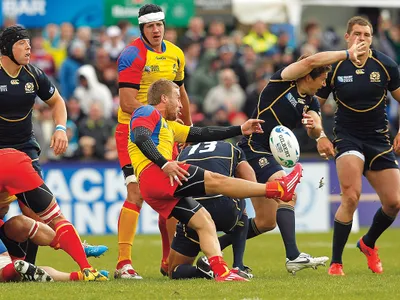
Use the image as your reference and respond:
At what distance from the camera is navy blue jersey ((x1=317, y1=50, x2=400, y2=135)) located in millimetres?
11812

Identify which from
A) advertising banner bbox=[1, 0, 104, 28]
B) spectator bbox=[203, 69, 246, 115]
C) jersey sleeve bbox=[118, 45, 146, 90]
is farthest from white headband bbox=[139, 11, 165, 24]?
advertising banner bbox=[1, 0, 104, 28]

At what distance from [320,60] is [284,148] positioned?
104cm

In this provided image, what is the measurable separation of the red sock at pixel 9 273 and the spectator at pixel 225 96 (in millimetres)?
11583

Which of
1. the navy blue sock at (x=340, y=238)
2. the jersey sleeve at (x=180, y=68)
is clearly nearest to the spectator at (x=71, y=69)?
the jersey sleeve at (x=180, y=68)

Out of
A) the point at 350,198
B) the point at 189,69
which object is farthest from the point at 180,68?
the point at 189,69

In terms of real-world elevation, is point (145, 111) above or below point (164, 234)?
above

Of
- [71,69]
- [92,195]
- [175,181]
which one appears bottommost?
[92,195]

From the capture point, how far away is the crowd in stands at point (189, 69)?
67.4ft

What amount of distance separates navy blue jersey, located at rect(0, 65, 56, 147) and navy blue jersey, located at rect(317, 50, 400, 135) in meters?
3.21

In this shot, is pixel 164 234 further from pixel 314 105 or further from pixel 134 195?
pixel 314 105

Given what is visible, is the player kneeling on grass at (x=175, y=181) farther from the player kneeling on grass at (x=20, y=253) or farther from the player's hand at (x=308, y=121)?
the player kneeling on grass at (x=20, y=253)

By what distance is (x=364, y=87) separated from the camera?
38.7 feet

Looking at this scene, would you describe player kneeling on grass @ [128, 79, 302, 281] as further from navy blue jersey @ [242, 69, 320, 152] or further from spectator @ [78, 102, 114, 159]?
spectator @ [78, 102, 114, 159]

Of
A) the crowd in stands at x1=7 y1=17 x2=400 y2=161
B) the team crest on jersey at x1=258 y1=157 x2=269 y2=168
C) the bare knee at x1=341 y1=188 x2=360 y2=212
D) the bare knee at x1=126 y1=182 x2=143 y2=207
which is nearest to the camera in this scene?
the bare knee at x1=341 y1=188 x2=360 y2=212
